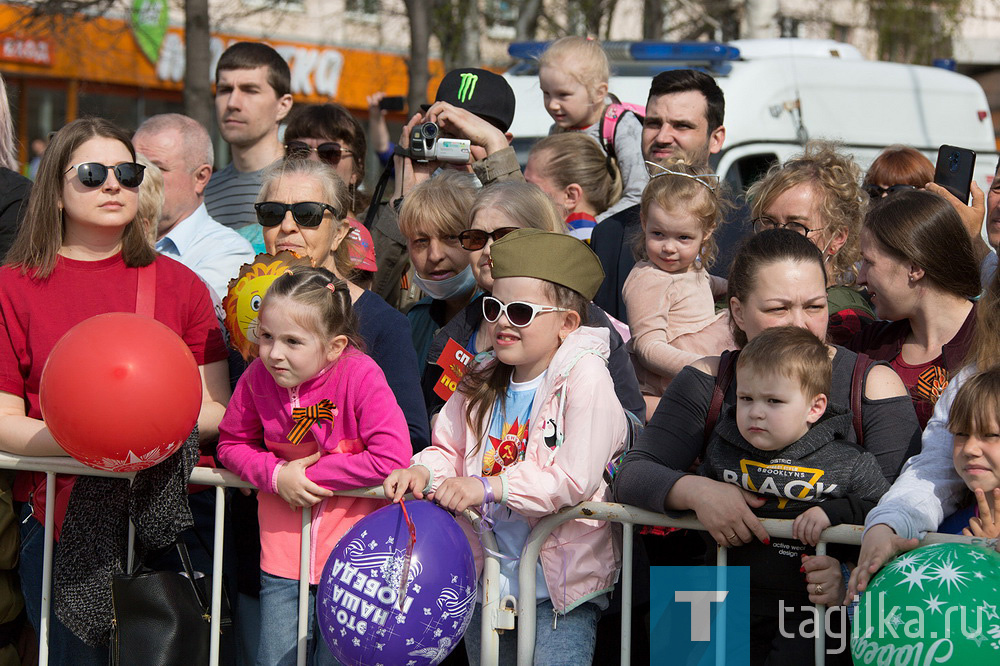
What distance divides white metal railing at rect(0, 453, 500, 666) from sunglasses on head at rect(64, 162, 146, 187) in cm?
93

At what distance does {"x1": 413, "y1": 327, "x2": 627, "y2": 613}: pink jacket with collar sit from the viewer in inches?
124

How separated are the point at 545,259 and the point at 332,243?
1.12 m

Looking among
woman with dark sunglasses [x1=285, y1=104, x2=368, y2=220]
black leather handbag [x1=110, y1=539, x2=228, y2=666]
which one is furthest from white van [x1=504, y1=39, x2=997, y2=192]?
black leather handbag [x1=110, y1=539, x2=228, y2=666]

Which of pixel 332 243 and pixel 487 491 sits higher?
pixel 332 243

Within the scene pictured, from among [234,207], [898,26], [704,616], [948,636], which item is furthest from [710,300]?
[898,26]

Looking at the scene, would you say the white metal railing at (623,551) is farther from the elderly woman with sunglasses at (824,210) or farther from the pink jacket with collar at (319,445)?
the elderly woman with sunglasses at (824,210)

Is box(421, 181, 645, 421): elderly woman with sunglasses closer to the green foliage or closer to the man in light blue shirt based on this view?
the man in light blue shirt

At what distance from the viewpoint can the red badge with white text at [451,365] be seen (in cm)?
374

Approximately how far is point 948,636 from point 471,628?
4.82 ft

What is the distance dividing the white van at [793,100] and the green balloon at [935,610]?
4.84 meters

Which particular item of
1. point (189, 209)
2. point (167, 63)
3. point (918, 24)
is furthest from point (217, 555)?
point (918, 24)

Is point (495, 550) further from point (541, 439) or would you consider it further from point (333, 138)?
point (333, 138)

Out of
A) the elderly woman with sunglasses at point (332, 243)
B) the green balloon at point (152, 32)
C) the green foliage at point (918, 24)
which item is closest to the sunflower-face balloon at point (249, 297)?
the elderly woman with sunglasses at point (332, 243)

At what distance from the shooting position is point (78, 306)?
12.0ft
